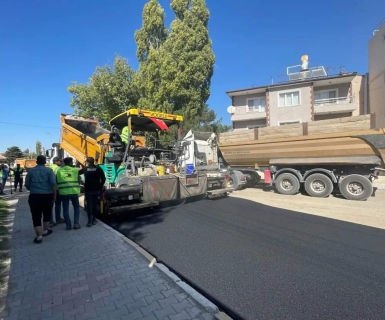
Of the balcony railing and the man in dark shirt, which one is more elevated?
the balcony railing

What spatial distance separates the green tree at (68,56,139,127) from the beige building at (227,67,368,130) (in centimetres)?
997

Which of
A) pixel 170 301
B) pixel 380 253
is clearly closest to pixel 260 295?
pixel 170 301

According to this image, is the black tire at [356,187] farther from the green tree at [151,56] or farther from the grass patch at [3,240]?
the green tree at [151,56]

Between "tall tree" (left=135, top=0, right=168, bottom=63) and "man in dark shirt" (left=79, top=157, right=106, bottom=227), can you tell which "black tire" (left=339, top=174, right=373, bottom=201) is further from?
"tall tree" (left=135, top=0, right=168, bottom=63)

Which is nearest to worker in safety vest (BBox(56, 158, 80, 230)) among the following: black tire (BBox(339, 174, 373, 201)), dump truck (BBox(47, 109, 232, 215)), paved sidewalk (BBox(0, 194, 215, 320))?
dump truck (BBox(47, 109, 232, 215))

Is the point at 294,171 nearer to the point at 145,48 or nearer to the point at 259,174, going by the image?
the point at 259,174

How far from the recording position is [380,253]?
4.36 metres

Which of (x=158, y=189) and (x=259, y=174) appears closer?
(x=158, y=189)

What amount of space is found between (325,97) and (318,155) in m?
17.3

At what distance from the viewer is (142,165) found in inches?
303

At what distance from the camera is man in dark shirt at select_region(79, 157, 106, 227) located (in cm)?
619

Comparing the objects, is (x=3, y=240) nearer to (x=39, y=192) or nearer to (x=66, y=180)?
(x=39, y=192)

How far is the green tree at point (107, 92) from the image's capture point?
19.8 metres

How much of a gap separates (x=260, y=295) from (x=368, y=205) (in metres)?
7.26
